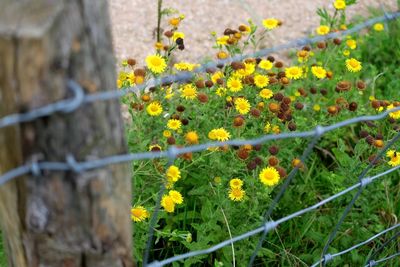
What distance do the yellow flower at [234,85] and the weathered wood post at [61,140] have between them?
1135mm

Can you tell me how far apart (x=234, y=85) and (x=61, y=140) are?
133cm

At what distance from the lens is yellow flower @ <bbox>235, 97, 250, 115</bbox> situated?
2236 mm

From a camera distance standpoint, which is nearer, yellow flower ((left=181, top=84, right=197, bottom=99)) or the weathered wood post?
the weathered wood post

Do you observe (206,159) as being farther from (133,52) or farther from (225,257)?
(133,52)

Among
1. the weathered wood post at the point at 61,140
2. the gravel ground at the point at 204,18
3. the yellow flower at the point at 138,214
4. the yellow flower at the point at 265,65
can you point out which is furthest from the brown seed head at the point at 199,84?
the gravel ground at the point at 204,18

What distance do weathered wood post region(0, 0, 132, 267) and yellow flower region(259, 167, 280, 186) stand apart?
34.1 inches

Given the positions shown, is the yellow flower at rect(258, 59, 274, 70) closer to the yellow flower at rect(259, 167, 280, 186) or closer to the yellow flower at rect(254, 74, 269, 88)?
the yellow flower at rect(254, 74, 269, 88)

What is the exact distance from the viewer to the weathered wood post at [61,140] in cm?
91

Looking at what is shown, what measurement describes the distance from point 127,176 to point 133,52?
265cm

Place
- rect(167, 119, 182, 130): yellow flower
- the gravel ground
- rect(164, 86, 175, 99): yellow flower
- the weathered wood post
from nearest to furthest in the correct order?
the weathered wood post → rect(167, 119, 182, 130): yellow flower → rect(164, 86, 175, 99): yellow flower → the gravel ground

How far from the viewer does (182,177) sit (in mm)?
2324

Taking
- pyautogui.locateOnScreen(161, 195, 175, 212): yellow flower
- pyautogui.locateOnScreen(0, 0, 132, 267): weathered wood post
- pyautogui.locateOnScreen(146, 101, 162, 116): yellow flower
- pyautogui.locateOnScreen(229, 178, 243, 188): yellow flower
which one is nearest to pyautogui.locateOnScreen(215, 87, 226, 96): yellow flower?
pyautogui.locateOnScreen(146, 101, 162, 116): yellow flower

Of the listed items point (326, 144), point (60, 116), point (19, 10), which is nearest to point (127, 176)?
point (60, 116)

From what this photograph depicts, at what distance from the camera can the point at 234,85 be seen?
227cm
